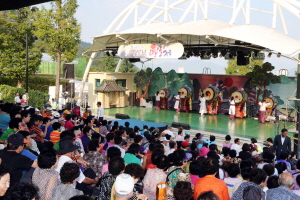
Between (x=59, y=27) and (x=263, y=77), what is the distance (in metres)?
13.4

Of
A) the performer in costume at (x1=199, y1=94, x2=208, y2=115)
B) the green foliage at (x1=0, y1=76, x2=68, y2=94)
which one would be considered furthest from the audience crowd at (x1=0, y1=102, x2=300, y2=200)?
the green foliage at (x1=0, y1=76, x2=68, y2=94)

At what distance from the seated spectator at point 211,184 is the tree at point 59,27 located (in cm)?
2052

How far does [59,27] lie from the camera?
23.7 metres

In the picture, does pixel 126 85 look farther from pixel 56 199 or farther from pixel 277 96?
pixel 56 199

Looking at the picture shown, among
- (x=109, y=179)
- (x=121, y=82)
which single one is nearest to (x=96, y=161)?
(x=109, y=179)

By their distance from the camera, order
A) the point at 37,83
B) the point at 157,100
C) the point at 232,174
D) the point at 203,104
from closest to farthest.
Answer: the point at 232,174
the point at 203,104
the point at 157,100
the point at 37,83

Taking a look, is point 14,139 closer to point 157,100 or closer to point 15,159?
point 15,159

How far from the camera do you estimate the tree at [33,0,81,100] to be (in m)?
23.3

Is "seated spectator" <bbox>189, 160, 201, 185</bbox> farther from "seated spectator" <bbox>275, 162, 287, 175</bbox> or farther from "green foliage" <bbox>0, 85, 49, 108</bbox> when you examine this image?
"green foliage" <bbox>0, 85, 49, 108</bbox>

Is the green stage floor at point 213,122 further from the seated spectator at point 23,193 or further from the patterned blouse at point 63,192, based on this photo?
the seated spectator at point 23,193

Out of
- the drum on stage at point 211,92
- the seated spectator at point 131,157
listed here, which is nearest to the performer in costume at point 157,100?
the drum on stage at point 211,92

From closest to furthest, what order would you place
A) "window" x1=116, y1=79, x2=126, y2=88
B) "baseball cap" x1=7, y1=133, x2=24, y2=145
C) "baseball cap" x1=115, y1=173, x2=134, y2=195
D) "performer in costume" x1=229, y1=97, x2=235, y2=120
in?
"baseball cap" x1=115, y1=173, x2=134, y2=195 → "baseball cap" x1=7, y1=133, x2=24, y2=145 → "performer in costume" x1=229, y1=97, x2=235, y2=120 → "window" x1=116, y1=79, x2=126, y2=88

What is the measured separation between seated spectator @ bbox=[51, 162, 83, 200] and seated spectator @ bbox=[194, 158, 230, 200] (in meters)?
1.36

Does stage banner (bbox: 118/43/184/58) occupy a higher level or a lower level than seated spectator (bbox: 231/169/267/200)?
higher
